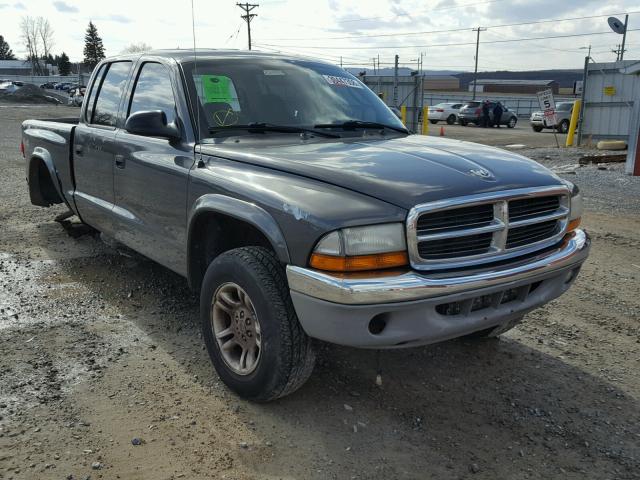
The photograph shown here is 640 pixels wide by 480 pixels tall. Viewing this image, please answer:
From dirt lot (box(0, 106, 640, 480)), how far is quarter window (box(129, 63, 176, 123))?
1527mm

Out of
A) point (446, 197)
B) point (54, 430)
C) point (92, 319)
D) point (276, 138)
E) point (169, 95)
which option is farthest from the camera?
point (92, 319)

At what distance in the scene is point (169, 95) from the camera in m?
4.06

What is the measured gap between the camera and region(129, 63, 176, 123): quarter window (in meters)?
4.05

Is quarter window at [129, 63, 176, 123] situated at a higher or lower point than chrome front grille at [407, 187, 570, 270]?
higher

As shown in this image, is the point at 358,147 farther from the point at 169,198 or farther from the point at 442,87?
the point at 442,87

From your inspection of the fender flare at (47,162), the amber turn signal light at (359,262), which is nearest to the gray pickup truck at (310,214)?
the amber turn signal light at (359,262)

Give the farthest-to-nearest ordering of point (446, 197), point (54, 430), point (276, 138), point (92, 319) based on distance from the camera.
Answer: point (92, 319)
point (276, 138)
point (54, 430)
point (446, 197)

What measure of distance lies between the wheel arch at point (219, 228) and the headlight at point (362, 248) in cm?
37

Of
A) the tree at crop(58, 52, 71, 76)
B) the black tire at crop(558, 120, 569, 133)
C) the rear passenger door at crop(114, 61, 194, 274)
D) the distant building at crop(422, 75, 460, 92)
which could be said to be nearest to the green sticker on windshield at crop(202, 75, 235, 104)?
the rear passenger door at crop(114, 61, 194, 274)

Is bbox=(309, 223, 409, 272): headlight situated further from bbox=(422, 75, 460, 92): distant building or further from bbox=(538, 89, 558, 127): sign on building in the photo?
bbox=(422, 75, 460, 92): distant building

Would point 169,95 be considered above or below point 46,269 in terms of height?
above

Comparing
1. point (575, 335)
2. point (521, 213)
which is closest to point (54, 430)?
point (521, 213)

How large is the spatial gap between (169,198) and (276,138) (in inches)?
31.0

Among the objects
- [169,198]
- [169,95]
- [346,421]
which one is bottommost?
[346,421]
